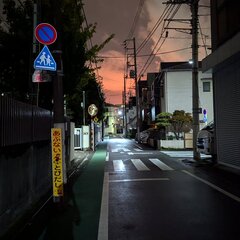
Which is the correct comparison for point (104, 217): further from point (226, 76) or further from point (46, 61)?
point (226, 76)

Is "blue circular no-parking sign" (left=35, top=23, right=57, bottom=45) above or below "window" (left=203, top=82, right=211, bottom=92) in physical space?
below

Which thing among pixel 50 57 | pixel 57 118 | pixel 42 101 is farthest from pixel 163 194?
pixel 42 101

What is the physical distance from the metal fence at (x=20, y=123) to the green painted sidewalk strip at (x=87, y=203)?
1.90 m

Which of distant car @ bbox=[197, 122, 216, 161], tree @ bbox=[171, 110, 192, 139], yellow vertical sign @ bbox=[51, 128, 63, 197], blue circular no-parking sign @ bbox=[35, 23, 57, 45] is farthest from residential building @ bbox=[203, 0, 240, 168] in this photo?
tree @ bbox=[171, 110, 192, 139]

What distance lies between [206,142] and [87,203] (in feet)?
35.2

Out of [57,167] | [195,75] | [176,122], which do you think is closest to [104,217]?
[57,167]

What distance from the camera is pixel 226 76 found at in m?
16.4

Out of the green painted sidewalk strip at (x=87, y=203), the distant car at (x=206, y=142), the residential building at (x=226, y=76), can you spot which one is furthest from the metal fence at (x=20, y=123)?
the distant car at (x=206, y=142)

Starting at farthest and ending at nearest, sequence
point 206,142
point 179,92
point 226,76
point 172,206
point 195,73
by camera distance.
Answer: point 179,92, point 195,73, point 206,142, point 226,76, point 172,206

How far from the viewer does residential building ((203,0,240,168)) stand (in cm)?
1468

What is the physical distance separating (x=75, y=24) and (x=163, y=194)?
11277mm

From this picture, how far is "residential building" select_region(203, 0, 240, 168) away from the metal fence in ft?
22.1

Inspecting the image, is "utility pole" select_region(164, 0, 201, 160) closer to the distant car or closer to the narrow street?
the distant car

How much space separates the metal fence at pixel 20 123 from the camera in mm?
7312
